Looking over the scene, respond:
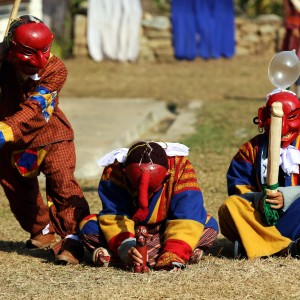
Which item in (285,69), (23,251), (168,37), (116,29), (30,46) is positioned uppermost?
(116,29)

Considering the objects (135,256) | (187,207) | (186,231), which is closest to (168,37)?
(187,207)

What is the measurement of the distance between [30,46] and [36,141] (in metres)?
0.66

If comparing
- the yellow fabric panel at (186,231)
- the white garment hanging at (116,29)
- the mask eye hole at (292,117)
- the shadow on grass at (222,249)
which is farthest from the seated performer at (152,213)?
the white garment hanging at (116,29)

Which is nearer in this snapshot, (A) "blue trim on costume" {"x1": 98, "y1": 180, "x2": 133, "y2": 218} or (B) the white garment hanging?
(A) "blue trim on costume" {"x1": 98, "y1": 180, "x2": 133, "y2": 218}

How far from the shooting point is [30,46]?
5156 millimetres

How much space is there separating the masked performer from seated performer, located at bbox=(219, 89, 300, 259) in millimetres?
957

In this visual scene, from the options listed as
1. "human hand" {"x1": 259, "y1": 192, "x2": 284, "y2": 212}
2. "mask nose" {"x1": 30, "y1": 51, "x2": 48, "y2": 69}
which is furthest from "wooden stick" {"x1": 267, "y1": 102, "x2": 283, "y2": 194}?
"mask nose" {"x1": 30, "y1": 51, "x2": 48, "y2": 69}

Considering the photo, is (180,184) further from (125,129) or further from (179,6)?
(179,6)

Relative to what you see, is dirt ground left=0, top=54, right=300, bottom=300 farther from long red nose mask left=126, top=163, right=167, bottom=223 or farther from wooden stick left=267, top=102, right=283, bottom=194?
wooden stick left=267, top=102, right=283, bottom=194

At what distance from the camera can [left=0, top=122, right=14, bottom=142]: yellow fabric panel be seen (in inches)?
200

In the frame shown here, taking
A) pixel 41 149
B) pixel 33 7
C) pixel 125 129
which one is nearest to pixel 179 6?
pixel 33 7

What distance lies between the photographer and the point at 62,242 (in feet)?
17.9

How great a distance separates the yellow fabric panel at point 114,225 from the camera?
5164 mm

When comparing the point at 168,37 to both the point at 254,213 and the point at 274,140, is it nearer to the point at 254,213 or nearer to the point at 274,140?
the point at 254,213
